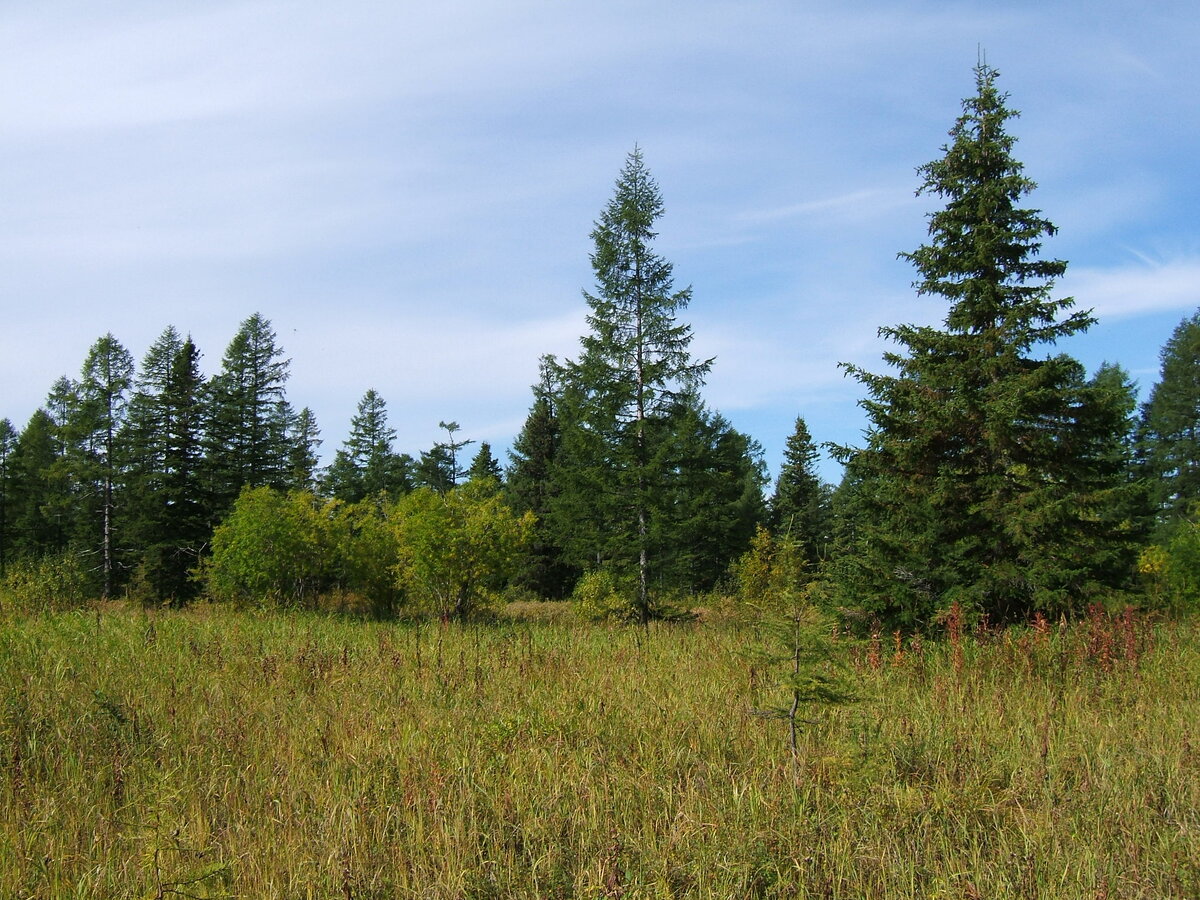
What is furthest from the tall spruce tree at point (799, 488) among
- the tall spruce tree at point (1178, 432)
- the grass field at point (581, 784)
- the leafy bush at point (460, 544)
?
the grass field at point (581, 784)

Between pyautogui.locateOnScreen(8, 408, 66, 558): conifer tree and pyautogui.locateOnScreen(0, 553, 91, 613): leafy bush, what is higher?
pyautogui.locateOnScreen(8, 408, 66, 558): conifer tree

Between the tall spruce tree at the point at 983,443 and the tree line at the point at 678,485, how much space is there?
1.3 inches

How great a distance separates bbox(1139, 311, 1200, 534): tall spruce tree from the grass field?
45851 millimetres

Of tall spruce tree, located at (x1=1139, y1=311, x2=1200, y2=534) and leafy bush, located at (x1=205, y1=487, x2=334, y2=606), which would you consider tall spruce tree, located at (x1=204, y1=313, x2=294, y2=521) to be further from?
tall spruce tree, located at (x1=1139, y1=311, x2=1200, y2=534)

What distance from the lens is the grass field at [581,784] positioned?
122 inches

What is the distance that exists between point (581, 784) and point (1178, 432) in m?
53.3

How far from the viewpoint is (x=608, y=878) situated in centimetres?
302

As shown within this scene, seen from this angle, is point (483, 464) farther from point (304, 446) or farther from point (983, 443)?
point (983, 443)

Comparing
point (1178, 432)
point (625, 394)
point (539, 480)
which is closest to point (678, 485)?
point (625, 394)

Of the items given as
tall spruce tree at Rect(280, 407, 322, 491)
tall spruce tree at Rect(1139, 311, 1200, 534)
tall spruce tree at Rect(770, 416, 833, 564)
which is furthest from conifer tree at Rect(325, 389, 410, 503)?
tall spruce tree at Rect(1139, 311, 1200, 534)

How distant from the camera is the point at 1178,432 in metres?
44.4

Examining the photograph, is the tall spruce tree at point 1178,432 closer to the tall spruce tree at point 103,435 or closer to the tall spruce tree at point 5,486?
the tall spruce tree at point 103,435

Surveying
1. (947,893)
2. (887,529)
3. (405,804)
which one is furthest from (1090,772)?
(887,529)

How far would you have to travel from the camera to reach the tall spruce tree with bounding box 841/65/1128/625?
10578 millimetres
